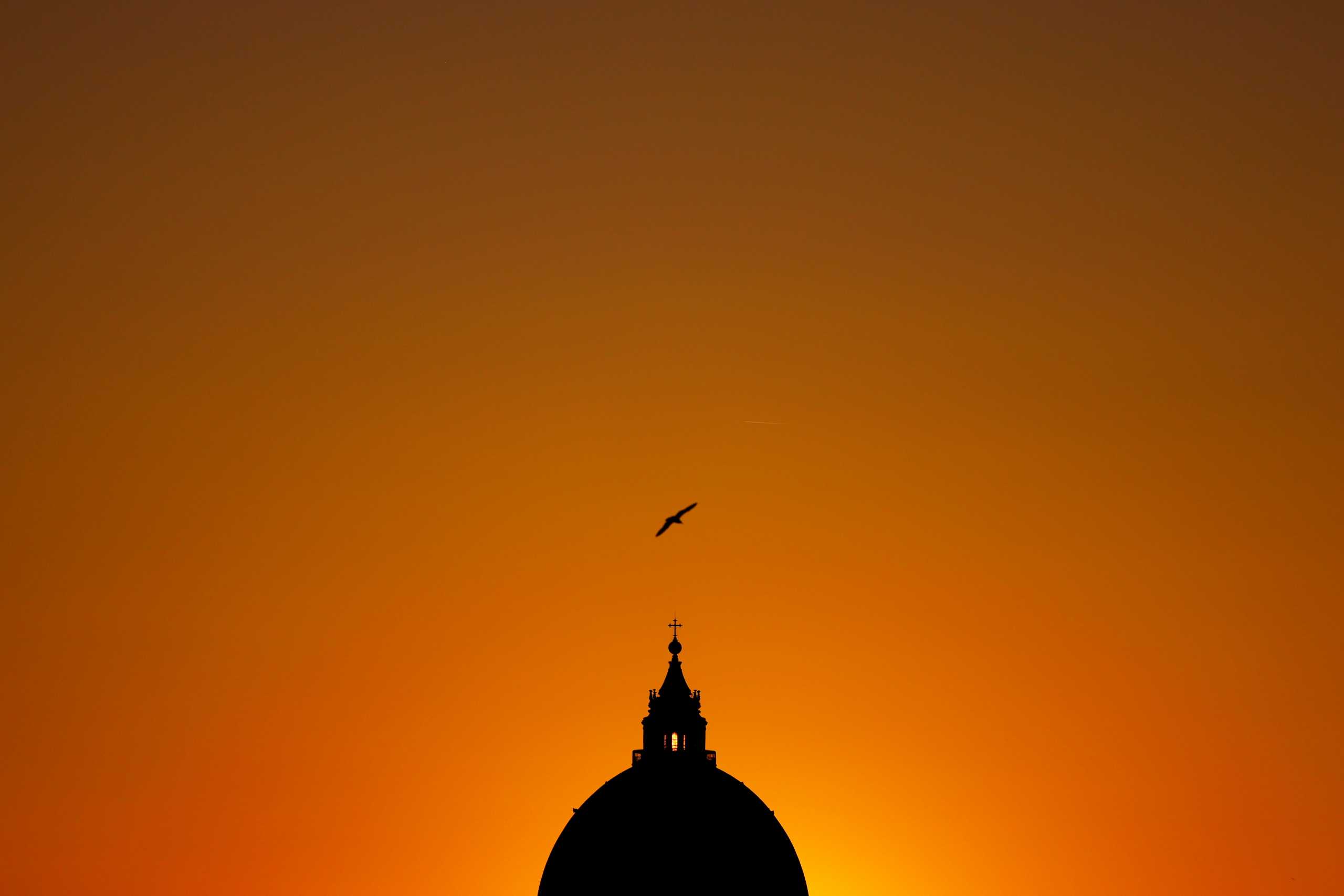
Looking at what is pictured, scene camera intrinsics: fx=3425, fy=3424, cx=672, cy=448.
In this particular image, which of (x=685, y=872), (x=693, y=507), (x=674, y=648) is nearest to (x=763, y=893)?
(x=685, y=872)

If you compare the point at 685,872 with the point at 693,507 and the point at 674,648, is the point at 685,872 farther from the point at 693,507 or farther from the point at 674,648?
the point at 693,507

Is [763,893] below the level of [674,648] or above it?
below

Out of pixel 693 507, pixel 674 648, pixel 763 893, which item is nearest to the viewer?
pixel 693 507

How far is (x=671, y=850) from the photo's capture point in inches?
5955

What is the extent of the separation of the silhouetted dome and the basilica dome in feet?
0.11

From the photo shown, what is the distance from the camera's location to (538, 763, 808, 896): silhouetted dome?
150 meters

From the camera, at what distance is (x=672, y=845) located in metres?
151

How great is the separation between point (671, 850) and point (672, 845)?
0.27m

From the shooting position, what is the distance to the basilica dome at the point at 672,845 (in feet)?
493

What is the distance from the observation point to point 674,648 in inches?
6344

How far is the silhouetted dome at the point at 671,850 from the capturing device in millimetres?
150125

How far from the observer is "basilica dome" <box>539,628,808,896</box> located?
150125mm

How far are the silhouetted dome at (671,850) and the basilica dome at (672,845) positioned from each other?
0.11 ft

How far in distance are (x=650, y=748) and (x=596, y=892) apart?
9242 mm
